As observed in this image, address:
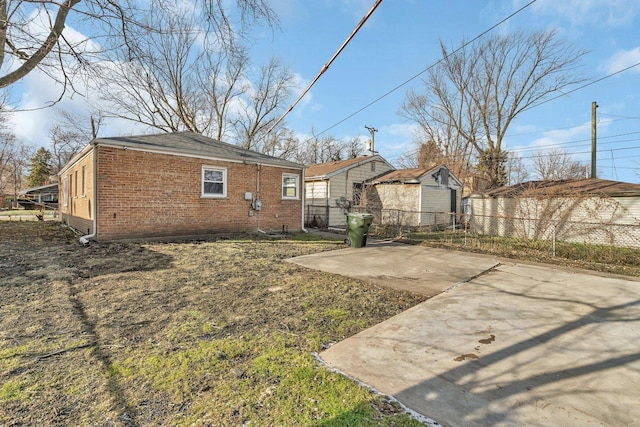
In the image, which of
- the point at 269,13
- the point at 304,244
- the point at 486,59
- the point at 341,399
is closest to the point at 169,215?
the point at 304,244

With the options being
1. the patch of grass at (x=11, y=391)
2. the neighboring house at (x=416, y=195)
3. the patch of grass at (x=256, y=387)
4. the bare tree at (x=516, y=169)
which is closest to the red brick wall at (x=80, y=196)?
the patch of grass at (x=11, y=391)

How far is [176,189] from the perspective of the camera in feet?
32.6

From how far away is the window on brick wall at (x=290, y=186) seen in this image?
1302 centimetres

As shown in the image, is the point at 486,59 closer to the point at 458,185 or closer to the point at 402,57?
the point at 458,185

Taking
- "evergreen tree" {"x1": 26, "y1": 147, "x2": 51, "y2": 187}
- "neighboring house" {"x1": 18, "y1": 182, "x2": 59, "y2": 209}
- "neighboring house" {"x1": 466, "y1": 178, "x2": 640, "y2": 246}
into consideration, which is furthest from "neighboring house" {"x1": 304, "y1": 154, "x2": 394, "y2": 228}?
"evergreen tree" {"x1": 26, "y1": 147, "x2": 51, "y2": 187}

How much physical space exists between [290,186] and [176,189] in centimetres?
488

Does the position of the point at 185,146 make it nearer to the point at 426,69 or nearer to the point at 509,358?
the point at 426,69

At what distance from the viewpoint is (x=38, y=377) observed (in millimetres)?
2350

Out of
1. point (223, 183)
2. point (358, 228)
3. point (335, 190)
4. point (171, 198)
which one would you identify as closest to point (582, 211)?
point (358, 228)

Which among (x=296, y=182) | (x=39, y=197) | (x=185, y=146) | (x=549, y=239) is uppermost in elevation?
(x=185, y=146)

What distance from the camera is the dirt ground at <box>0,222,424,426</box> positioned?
2.06m

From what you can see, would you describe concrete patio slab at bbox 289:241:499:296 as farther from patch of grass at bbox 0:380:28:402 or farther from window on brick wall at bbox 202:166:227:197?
window on brick wall at bbox 202:166:227:197

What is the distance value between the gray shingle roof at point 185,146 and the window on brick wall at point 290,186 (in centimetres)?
46

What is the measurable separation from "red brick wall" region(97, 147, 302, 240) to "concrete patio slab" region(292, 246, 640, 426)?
8.50 meters
